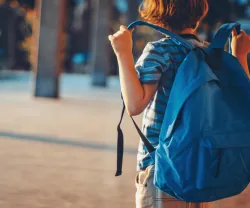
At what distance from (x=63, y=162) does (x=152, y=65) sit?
3957 mm

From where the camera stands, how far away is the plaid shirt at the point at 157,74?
2.07 meters

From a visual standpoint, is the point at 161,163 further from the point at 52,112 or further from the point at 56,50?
the point at 56,50

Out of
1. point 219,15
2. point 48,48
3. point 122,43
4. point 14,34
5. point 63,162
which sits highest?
point 219,15

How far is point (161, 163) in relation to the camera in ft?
6.56

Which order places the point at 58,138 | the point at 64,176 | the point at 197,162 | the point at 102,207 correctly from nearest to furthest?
1. the point at 197,162
2. the point at 102,207
3. the point at 64,176
4. the point at 58,138

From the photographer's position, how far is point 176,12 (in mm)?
2188

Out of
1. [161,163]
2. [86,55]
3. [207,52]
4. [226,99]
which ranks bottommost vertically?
[86,55]

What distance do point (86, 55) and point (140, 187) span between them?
1876 inches

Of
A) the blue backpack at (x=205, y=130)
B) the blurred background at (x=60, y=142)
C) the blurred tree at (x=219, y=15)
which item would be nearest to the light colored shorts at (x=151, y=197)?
the blue backpack at (x=205, y=130)

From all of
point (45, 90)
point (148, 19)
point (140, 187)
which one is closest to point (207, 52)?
point (148, 19)

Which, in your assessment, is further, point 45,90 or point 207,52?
point 45,90

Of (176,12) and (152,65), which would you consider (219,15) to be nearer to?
(176,12)

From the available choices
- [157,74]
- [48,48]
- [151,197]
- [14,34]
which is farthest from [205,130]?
[14,34]

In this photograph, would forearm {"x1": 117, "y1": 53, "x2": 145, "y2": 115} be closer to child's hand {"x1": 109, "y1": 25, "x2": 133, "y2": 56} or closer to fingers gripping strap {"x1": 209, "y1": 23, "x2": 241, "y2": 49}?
child's hand {"x1": 109, "y1": 25, "x2": 133, "y2": 56}
